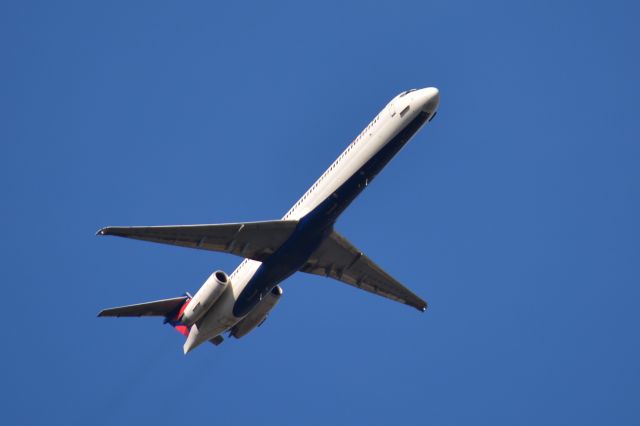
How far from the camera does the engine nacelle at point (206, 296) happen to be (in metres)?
47.5

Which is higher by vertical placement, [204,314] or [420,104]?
[420,104]

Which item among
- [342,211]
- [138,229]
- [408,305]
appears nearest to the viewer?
[138,229]

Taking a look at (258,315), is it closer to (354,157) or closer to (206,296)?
(206,296)


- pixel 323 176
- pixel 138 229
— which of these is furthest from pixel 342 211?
pixel 138 229

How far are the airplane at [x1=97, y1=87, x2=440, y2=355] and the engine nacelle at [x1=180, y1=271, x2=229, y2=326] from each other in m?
0.05

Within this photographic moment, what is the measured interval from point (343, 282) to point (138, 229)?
1294cm

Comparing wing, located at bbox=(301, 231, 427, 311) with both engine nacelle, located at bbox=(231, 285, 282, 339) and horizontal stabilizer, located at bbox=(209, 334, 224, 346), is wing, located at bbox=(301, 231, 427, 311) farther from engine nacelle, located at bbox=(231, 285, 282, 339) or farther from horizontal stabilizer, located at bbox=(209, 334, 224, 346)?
horizontal stabilizer, located at bbox=(209, 334, 224, 346)

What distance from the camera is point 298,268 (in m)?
48.2

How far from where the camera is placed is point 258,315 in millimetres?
50094

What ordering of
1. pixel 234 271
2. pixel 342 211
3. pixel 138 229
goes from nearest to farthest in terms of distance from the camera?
pixel 138 229 < pixel 342 211 < pixel 234 271

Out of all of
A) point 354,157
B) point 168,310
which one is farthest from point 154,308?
point 354,157

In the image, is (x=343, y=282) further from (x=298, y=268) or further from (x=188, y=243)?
(x=188, y=243)

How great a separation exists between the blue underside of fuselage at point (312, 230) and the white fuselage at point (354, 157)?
218mm

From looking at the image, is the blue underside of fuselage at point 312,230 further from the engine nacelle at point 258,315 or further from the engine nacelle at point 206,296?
the engine nacelle at point 258,315
